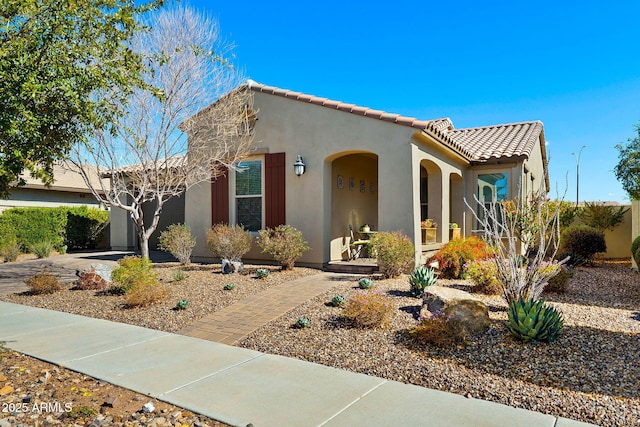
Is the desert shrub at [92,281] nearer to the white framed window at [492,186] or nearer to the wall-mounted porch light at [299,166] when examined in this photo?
the wall-mounted porch light at [299,166]

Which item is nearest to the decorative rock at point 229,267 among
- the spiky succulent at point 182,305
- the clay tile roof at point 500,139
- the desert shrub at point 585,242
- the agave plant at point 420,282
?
the spiky succulent at point 182,305

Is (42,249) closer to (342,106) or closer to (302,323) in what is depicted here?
(342,106)

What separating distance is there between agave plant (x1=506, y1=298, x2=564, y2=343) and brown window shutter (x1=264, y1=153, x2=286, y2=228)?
757 centimetres

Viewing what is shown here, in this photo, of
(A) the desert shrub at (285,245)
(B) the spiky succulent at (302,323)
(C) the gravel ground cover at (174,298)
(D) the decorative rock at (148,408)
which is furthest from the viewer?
(A) the desert shrub at (285,245)

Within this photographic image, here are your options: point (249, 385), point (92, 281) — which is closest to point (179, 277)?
point (92, 281)

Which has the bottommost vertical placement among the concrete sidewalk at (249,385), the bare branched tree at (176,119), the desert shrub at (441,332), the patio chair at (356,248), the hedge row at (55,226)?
the concrete sidewalk at (249,385)

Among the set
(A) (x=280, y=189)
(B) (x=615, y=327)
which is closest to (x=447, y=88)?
(A) (x=280, y=189)

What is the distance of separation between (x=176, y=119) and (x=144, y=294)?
16.6 feet

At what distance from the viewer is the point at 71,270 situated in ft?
41.5

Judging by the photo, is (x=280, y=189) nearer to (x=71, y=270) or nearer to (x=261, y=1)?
(x=261, y=1)

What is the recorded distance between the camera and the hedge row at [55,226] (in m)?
17.0

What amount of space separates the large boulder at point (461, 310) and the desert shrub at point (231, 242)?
6.02 m

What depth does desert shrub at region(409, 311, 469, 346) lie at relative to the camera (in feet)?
16.6

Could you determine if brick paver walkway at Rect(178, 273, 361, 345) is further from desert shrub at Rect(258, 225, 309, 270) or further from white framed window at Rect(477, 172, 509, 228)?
white framed window at Rect(477, 172, 509, 228)
